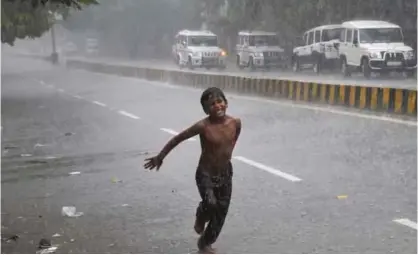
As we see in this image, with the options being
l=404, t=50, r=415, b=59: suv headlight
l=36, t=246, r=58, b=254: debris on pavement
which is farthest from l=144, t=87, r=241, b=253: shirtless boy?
l=404, t=50, r=415, b=59: suv headlight

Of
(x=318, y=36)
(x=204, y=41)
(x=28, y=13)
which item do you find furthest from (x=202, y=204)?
(x=204, y=41)

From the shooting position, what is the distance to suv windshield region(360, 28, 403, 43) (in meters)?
28.5

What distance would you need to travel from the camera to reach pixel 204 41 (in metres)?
40.0

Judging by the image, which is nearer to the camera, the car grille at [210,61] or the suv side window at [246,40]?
the suv side window at [246,40]

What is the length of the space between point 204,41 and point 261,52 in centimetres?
425

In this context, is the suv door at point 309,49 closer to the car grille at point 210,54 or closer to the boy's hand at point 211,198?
the car grille at point 210,54

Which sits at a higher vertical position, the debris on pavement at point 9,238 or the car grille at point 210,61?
the debris on pavement at point 9,238

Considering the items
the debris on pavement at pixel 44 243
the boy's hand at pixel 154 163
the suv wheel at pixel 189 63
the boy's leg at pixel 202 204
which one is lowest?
the suv wheel at pixel 189 63

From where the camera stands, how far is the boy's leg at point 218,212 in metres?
3.29

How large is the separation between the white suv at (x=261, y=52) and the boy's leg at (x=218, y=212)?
32947mm

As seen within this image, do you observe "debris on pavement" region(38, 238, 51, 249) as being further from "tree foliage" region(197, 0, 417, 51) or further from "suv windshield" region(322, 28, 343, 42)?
"tree foliage" region(197, 0, 417, 51)

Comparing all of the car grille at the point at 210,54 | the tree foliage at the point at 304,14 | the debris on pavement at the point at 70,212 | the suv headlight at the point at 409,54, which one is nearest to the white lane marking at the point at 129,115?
the debris on pavement at the point at 70,212

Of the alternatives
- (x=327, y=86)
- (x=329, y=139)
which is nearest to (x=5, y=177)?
(x=329, y=139)

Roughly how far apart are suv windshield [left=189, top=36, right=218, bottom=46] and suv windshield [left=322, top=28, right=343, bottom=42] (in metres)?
8.88
